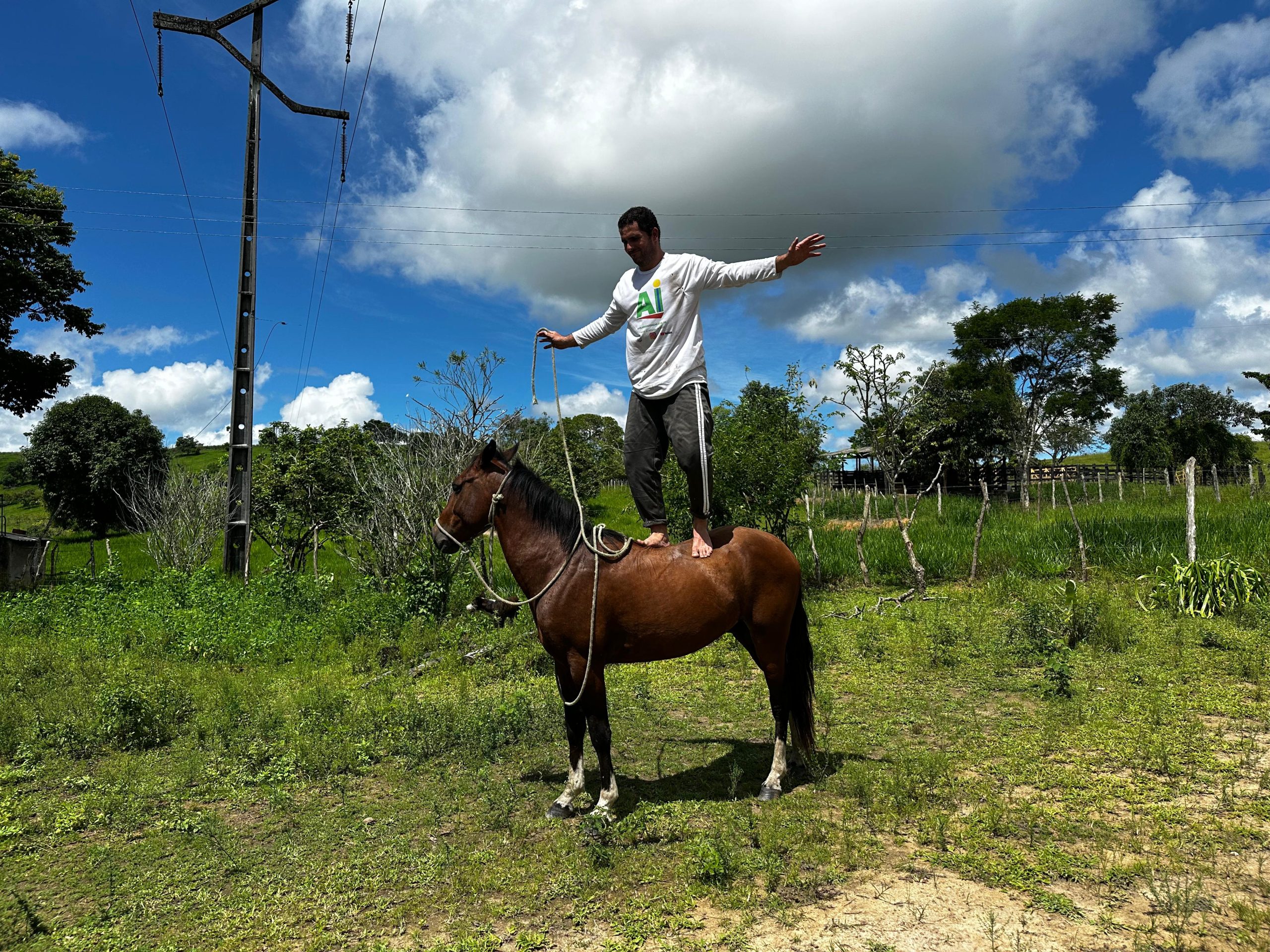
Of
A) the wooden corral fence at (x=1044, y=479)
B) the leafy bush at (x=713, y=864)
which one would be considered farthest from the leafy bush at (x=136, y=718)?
the wooden corral fence at (x=1044, y=479)

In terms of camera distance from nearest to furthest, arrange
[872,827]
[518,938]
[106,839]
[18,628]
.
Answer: [518,938] → [872,827] → [106,839] → [18,628]

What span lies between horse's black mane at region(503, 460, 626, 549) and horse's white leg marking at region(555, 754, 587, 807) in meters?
1.40

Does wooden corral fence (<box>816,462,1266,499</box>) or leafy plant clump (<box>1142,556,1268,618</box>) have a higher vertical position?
wooden corral fence (<box>816,462,1266,499</box>)

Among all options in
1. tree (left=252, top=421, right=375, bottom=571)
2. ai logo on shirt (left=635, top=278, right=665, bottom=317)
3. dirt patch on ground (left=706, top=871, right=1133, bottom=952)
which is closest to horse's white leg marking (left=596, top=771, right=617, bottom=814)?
dirt patch on ground (left=706, top=871, right=1133, bottom=952)

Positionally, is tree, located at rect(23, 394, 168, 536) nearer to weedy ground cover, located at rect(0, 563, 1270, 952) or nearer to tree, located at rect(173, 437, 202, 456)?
tree, located at rect(173, 437, 202, 456)

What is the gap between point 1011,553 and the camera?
47.7 feet

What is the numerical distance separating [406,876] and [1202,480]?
47.4 meters

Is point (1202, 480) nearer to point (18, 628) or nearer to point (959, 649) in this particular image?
point (959, 649)

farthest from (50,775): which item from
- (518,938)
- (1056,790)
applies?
(1056,790)

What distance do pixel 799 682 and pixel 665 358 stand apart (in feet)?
8.00

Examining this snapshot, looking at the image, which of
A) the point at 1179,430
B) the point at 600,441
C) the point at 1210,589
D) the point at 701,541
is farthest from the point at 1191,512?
the point at 600,441

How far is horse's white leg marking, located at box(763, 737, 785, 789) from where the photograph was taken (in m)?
4.20

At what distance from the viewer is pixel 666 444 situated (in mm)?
4320

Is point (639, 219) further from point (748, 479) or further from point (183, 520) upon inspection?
point (183, 520)
